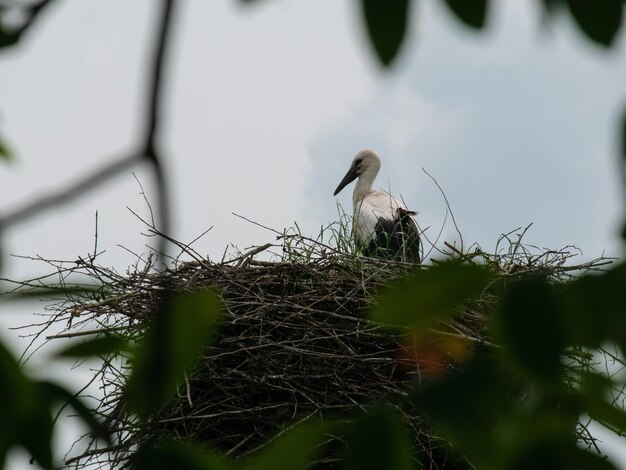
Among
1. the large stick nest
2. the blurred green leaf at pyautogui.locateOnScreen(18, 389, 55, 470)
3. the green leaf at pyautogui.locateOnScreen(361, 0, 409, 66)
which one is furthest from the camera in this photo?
the large stick nest

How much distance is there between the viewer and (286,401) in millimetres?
3344

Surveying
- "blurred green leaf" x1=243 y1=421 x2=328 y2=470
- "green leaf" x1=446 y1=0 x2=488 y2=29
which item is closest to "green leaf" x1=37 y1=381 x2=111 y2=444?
"blurred green leaf" x1=243 y1=421 x2=328 y2=470

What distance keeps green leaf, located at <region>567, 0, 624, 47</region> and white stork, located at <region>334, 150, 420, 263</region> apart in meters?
3.38

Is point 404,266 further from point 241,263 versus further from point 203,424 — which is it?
point 203,424

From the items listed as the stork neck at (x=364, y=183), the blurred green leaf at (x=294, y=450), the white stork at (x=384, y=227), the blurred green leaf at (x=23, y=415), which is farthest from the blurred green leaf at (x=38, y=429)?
the stork neck at (x=364, y=183)

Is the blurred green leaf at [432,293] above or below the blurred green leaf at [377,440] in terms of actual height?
above

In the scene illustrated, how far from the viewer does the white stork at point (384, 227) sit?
4.34m

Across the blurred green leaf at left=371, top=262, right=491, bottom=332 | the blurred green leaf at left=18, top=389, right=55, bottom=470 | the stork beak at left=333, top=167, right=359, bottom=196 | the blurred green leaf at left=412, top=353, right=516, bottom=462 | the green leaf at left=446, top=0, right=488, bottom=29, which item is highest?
the stork beak at left=333, top=167, right=359, bottom=196

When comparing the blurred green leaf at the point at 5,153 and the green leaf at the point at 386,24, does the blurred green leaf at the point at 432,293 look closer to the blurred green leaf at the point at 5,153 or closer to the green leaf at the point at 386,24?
the green leaf at the point at 386,24

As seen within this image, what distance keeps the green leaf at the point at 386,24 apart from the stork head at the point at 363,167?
19.7ft

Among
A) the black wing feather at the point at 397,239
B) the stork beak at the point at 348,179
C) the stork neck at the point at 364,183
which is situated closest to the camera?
the black wing feather at the point at 397,239

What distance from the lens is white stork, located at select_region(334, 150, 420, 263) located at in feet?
14.2

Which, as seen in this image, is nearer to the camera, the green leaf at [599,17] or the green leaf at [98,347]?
the green leaf at [599,17]

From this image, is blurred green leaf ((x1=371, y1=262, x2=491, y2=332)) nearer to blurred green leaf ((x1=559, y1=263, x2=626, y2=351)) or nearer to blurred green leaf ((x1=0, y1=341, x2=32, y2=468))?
blurred green leaf ((x1=559, y1=263, x2=626, y2=351))
